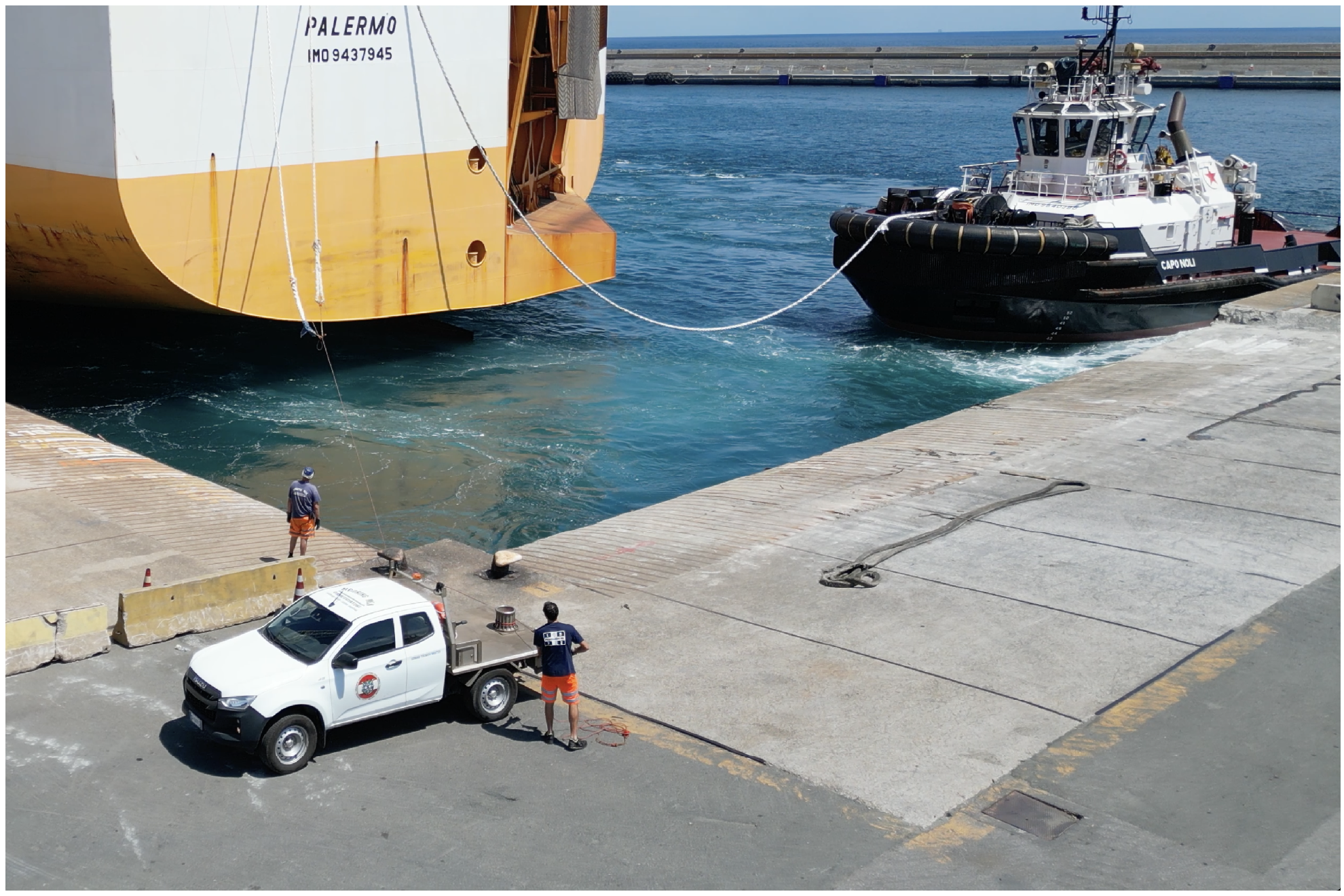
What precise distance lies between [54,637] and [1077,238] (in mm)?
20833

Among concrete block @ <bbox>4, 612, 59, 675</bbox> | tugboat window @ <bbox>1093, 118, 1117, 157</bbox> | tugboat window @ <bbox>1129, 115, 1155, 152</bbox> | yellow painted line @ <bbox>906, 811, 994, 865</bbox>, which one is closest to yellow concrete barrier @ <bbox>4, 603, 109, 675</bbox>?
concrete block @ <bbox>4, 612, 59, 675</bbox>

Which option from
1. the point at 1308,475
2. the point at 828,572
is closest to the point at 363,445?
the point at 828,572

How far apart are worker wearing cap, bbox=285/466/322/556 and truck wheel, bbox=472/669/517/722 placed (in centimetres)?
350

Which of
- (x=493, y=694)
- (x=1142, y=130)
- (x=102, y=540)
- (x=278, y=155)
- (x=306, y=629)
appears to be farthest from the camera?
(x=1142, y=130)

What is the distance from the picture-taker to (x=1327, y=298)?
24.7 meters

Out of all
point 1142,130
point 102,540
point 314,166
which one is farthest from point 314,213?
point 1142,130

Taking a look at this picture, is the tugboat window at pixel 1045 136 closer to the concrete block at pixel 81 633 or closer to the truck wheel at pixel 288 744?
the concrete block at pixel 81 633

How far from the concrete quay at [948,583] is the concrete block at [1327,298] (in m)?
6.66

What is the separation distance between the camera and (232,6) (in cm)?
1773

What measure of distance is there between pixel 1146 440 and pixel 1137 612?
21.1 ft

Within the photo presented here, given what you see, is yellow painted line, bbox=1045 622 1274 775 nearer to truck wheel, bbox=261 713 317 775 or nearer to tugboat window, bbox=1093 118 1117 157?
truck wheel, bbox=261 713 317 775

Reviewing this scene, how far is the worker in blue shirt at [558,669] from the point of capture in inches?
346

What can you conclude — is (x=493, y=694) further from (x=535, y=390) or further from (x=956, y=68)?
(x=956, y=68)

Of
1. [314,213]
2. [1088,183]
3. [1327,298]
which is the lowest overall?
[1327,298]
